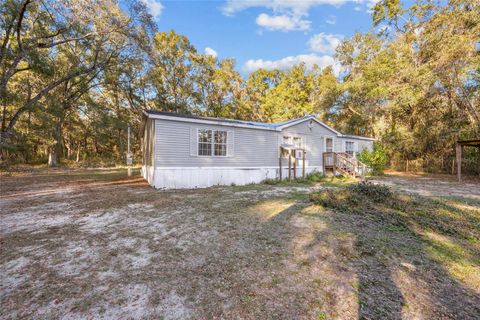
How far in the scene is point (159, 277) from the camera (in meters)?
2.52

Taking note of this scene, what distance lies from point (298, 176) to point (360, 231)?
334 inches

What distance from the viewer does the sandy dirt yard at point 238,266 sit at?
2.02 metres

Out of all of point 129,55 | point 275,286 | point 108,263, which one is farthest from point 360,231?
point 129,55

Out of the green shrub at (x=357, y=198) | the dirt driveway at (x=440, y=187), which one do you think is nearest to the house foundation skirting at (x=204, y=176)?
the green shrub at (x=357, y=198)

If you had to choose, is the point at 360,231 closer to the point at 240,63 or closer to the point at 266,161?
the point at 266,161

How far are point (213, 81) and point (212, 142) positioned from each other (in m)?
17.4

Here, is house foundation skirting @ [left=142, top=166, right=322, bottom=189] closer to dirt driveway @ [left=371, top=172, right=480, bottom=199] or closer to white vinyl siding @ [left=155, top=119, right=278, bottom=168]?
white vinyl siding @ [left=155, top=119, right=278, bottom=168]

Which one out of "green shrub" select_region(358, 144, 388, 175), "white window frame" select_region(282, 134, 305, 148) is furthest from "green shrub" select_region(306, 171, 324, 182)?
"green shrub" select_region(358, 144, 388, 175)

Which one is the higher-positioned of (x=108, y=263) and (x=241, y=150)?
(x=241, y=150)

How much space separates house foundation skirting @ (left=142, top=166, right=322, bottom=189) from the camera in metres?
8.73

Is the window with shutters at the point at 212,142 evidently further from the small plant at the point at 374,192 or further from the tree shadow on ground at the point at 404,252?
the small plant at the point at 374,192

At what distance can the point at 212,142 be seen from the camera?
382 inches

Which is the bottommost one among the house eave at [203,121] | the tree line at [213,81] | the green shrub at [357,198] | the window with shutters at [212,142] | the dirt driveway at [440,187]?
the dirt driveway at [440,187]

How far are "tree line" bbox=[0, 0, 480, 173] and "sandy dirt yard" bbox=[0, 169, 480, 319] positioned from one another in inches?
431
